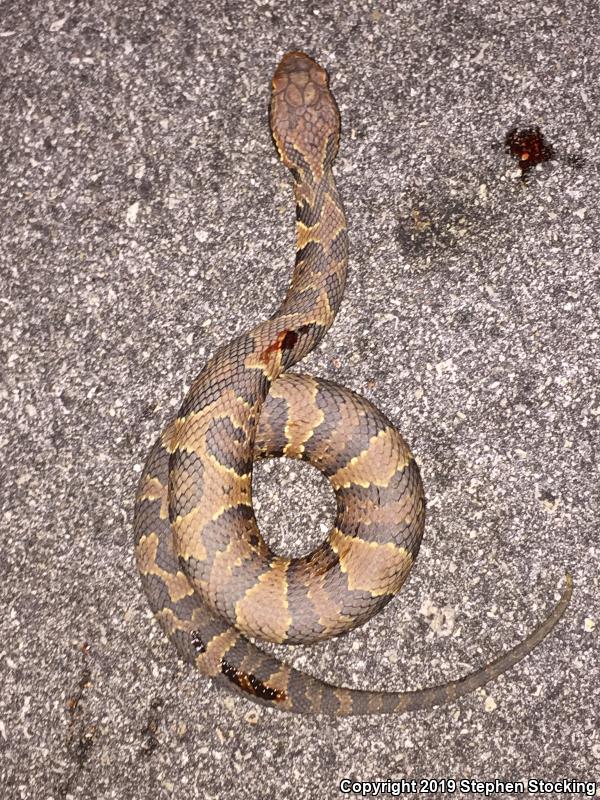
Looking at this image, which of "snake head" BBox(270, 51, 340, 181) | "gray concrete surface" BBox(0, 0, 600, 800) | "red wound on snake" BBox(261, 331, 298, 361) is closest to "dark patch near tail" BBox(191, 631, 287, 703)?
"gray concrete surface" BBox(0, 0, 600, 800)

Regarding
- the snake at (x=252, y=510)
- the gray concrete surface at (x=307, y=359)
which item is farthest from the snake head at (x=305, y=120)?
the gray concrete surface at (x=307, y=359)

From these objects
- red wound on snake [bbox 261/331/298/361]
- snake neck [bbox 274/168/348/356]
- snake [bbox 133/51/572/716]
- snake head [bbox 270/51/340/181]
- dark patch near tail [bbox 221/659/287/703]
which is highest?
snake head [bbox 270/51/340/181]

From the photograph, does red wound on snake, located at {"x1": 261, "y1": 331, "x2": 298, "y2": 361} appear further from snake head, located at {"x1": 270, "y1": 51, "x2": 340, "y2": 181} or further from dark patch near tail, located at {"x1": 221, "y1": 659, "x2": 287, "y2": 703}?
dark patch near tail, located at {"x1": 221, "y1": 659, "x2": 287, "y2": 703}

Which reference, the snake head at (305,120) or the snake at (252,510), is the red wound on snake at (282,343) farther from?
the snake head at (305,120)

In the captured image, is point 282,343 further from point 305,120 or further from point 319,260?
point 305,120

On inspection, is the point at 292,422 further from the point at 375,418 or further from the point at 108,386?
the point at 108,386

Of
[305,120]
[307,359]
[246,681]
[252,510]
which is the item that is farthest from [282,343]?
[246,681]
